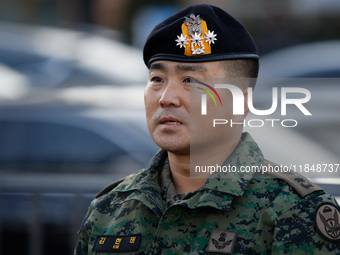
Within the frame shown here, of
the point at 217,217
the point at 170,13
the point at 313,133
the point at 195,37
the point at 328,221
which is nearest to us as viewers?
the point at 328,221

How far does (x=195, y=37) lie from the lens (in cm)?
214

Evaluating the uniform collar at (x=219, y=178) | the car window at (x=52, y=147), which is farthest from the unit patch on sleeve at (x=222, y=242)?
the car window at (x=52, y=147)

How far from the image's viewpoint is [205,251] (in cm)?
197

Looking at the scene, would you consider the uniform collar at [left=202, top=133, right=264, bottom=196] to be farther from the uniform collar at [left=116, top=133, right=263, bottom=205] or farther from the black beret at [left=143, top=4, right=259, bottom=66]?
the black beret at [left=143, top=4, right=259, bottom=66]

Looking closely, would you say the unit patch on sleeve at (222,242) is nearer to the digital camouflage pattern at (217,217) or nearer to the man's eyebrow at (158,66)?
the digital camouflage pattern at (217,217)

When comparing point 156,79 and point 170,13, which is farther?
point 170,13

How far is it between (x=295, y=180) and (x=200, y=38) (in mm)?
787

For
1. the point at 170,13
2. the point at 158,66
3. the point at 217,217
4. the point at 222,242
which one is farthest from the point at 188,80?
the point at 170,13

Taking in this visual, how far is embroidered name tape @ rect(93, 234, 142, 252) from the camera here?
2.16 m

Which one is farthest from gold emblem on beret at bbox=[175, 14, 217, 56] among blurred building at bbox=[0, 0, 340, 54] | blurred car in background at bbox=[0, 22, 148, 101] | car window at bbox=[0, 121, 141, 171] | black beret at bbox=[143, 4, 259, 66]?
blurred building at bbox=[0, 0, 340, 54]

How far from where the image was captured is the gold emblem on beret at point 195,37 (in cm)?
212

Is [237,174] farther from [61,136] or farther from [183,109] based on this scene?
[61,136]

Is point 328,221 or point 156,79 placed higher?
point 156,79

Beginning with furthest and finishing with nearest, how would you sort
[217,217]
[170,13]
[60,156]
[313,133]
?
[170,13] < [60,156] < [313,133] < [217,217]
